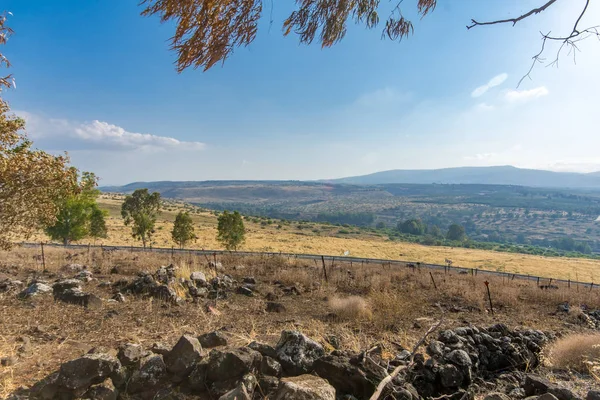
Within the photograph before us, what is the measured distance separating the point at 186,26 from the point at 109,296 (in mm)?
8049

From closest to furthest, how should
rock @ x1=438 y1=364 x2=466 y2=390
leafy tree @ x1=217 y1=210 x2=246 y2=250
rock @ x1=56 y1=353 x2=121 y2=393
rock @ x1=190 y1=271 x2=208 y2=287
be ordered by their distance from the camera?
1. rock @ x1=56 y1=353 x2=121 y2=393
2. rock @ x1=438 y1=364 x2=466 y2=390
3. rock @ x1=190 y1=271 x2=208 y2=287
4. leafy tree @ x1=217 y1=210 x2=246 y2=250

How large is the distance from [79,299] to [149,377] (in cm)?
501

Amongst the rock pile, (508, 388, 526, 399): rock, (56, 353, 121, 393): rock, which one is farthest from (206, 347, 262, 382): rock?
(508, 388, 526, 399): rock

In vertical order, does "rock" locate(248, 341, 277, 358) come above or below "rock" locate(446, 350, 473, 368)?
above

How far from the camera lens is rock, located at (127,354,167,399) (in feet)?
14.9

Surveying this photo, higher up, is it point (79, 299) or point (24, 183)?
point (24, 183)

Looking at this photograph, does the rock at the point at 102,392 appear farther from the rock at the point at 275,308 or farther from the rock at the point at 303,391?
the rock at the point at 275,308

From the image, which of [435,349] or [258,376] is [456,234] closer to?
[435,349]

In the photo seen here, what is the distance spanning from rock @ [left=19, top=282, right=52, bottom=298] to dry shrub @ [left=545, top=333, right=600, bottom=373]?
40.0ft

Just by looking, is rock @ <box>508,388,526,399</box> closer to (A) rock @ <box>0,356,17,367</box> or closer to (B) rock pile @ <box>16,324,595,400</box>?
(B) rock pile @ <box>16,324,595,400</box>

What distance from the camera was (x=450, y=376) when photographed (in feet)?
18.7

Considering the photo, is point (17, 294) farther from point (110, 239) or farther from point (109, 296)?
point (110, 239)

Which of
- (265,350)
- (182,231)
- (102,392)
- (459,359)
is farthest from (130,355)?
(182,231)

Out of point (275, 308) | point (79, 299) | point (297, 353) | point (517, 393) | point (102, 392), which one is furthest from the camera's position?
point (275, 308)
